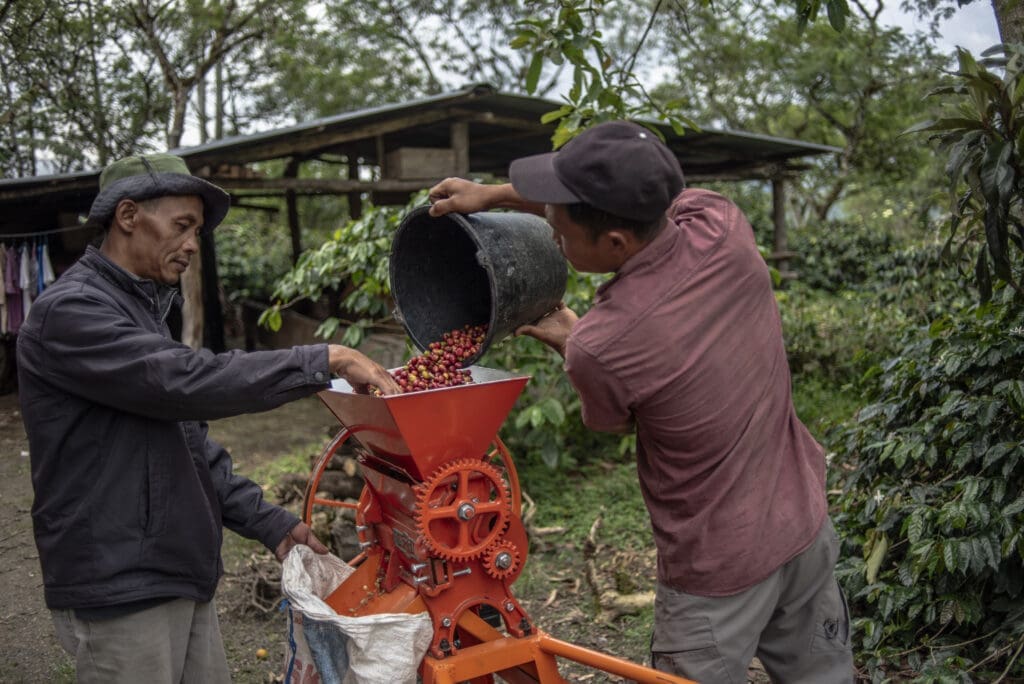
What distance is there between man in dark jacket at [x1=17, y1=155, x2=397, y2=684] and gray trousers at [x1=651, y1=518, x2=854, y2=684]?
3.02ft

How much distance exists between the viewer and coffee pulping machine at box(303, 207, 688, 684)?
2.30 metres

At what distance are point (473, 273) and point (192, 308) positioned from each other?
658 cm

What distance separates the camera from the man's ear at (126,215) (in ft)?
7.29

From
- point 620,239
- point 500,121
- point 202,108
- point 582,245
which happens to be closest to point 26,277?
point 500,121

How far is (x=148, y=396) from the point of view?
2.02 meters

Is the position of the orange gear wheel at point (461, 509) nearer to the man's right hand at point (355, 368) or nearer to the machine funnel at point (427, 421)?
the machine funnel at point (427, 421)

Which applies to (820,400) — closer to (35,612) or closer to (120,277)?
(35,612)

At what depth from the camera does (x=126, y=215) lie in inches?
88.0

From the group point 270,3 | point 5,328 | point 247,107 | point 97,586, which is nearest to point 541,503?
point 97,586

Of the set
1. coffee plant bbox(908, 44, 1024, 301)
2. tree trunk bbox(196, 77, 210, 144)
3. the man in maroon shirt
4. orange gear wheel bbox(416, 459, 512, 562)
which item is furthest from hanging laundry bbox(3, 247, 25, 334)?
tree trunk bbox(196, 77, 210, 144)

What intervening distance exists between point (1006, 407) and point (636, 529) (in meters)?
2.44

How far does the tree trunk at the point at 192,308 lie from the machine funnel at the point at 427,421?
6583 mm

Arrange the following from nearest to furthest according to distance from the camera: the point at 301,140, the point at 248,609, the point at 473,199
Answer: the point at 473,199
the point at 248,609
the point at 301,140

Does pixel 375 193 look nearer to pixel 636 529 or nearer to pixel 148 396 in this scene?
pixel 636 529
